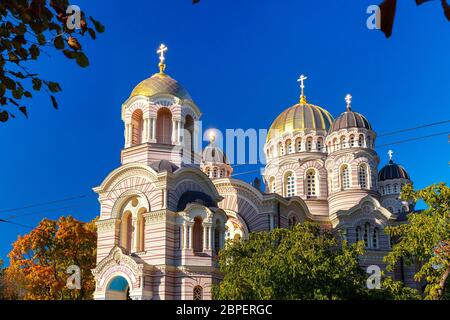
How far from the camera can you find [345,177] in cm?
3506

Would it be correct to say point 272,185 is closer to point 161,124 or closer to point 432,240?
point 161,124

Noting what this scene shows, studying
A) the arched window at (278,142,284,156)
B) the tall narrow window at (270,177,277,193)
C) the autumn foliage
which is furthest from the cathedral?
the autumn foliage

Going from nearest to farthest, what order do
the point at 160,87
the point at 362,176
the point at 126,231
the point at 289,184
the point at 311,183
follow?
the point at 126,231, the point at 160,87, the point at 362,176, the point at 311,183, the point at 289,184

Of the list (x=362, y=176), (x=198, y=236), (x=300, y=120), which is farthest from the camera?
(x=300, y=120)

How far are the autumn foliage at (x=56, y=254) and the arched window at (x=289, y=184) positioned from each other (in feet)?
38.5

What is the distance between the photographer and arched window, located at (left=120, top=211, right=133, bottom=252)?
Result: 25953 mm

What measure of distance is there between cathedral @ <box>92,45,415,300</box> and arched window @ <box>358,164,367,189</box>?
2.3 inches

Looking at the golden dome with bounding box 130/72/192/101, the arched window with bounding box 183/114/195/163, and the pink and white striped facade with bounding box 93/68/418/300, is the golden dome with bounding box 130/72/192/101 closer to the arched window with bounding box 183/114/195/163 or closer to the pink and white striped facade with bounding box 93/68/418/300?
the pink and white striped facade with bounding box 93/68/418/300

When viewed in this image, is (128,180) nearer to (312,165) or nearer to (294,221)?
(294,221)

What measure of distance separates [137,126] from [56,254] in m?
9.22

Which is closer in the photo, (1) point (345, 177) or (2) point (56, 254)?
(2) point (56, 254)

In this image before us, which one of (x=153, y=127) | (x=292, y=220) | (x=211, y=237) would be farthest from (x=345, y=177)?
(x=153, y=127)

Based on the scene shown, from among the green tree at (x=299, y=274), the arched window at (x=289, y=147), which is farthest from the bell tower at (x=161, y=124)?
the arched window at (x=289, y=147)
